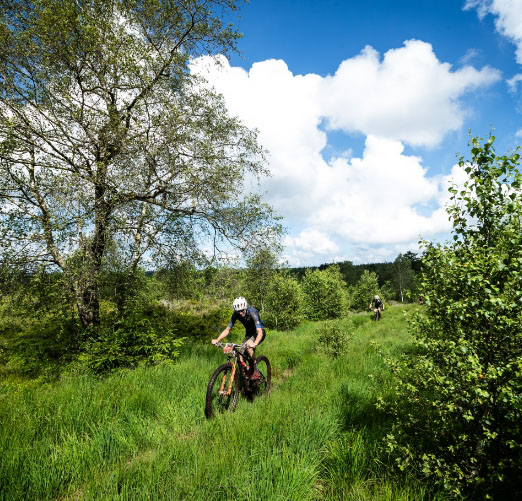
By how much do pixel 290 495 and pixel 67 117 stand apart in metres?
10.6

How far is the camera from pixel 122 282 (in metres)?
9.16

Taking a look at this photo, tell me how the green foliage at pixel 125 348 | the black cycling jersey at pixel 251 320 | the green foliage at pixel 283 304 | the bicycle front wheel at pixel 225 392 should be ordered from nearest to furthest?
the bicycle front wheel at pixel 225 392, the black cycling jersey at pixel 251 320, the green foliage at pixel 125 348, the green foliage at pixel 283 304

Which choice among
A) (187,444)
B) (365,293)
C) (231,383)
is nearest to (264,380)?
(231,383)

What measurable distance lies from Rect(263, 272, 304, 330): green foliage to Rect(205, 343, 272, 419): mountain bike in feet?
53.5

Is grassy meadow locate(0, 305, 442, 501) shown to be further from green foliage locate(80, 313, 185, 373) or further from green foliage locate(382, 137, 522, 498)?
green foliage locate(80, 313, 185, 373)

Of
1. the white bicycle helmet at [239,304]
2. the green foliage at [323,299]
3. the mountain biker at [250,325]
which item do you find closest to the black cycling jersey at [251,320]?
the mountain biker at [250,325]

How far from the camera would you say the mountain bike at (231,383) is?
507cm

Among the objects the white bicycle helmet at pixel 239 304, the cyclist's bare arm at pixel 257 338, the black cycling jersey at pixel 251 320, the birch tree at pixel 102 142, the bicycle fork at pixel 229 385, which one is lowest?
the bicycle fork at pixel 229 385

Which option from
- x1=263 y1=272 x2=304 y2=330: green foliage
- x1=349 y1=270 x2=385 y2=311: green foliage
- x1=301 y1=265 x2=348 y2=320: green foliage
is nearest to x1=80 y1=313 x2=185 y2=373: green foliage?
x1=263 y1=272 x2=304 y2=330: green foliage

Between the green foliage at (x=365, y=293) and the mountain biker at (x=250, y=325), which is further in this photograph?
the green foliage at (x=365, y=293)

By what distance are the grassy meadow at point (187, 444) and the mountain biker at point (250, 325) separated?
3.55 ft

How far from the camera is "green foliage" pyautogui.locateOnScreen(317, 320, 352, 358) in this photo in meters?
9.42

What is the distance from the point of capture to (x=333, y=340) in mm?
9609

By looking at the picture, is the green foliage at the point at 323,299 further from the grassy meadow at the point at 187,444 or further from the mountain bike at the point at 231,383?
the mountain bike at the point at 231,383
